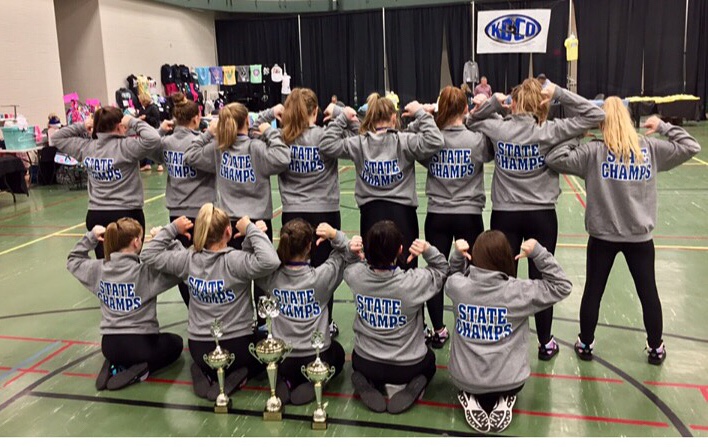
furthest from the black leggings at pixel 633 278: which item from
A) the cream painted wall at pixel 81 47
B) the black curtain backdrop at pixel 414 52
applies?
the black curtain backdrop at pixel 414 52

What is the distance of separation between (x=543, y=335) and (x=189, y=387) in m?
2.16

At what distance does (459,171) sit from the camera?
3.76 meters

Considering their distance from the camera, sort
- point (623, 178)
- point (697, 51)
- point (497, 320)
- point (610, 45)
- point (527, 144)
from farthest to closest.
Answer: point (610, 45) < point (697, 51) < point (527, 144) < point (623, 178) < point (497, 320)

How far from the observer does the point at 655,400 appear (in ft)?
10.5

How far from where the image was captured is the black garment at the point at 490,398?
2975mm

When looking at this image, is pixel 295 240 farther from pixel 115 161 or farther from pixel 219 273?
pixel 115 161

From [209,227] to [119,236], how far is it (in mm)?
618

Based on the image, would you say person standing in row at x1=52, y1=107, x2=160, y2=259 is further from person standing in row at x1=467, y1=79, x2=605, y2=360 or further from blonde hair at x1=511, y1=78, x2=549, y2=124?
Answer: blonde hair at x1=511, y1=78, x2=549, y2=124

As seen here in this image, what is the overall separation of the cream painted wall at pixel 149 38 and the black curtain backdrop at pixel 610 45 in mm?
11973

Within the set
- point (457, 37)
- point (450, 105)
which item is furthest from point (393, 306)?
point (457, 37)

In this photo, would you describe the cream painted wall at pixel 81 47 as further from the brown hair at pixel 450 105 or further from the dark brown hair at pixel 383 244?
the dark brown hair at pixel 383 244

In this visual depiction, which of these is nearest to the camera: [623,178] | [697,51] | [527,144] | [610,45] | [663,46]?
[623,178]
